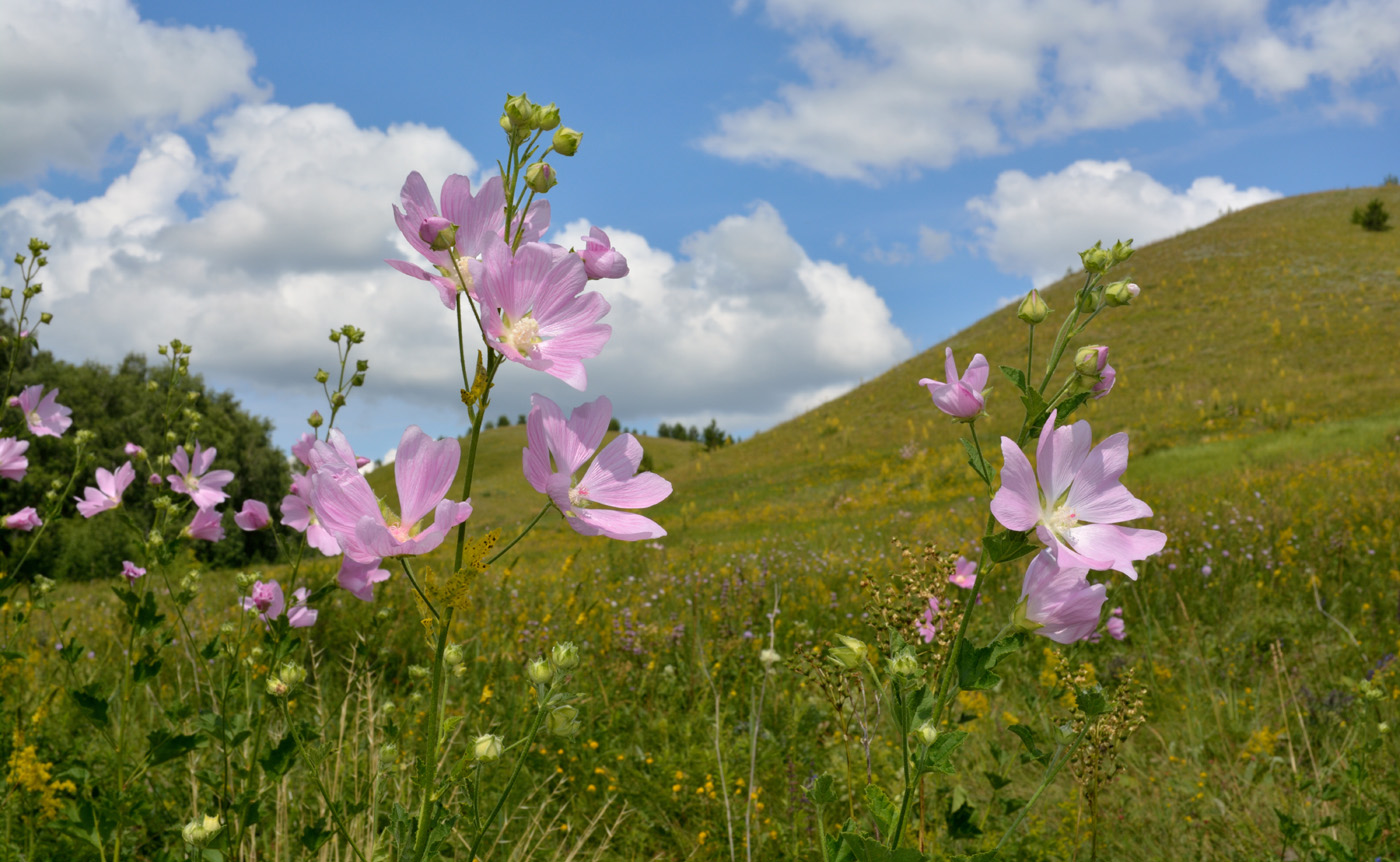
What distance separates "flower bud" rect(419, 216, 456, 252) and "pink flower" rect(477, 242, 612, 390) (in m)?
0.09

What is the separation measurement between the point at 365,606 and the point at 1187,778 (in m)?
4.76

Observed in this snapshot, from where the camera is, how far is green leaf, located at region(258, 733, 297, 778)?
1.96 m

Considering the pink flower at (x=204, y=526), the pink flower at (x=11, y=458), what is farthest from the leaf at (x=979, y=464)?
the pink flower at (x=11, y=458)

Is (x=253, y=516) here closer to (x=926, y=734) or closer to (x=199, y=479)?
(x=199, y=479)

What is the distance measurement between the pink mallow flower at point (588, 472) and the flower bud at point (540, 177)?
31 centimetres

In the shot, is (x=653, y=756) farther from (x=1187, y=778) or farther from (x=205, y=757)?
(x=1187, y=778)

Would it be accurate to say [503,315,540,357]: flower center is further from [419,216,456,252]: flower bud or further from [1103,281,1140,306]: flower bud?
[1103,281,1140,306]: flower bud

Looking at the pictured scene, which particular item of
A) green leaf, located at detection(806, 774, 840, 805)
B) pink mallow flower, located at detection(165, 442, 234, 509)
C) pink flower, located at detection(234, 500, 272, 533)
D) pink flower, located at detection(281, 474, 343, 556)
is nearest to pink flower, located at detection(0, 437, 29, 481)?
pink mallow flower, located at detection(165, 442, 234, 509)

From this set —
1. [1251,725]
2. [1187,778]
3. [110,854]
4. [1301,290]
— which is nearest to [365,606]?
[110,854]

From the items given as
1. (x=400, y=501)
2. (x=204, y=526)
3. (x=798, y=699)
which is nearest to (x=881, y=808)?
(x=400, y=501)

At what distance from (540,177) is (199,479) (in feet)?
7.41

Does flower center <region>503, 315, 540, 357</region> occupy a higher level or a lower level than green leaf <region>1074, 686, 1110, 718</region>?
higher

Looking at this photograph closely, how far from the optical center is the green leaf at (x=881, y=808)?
44.9 inches

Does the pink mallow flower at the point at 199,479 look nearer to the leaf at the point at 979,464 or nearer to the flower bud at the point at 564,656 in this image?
the flower bud at the point at 564,656
